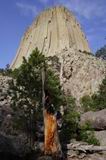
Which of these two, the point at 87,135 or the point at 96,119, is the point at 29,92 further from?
the point at 96,119

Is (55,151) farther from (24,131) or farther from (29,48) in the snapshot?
(29,48)

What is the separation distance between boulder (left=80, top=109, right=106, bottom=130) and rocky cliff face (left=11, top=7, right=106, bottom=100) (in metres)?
36.5

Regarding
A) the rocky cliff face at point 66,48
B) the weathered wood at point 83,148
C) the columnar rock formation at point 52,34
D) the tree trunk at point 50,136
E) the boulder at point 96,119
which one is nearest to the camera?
the tree trunk at point 50,136

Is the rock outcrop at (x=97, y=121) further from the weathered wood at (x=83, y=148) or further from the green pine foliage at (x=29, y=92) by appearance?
the weathered wood at (x=83, y=148)

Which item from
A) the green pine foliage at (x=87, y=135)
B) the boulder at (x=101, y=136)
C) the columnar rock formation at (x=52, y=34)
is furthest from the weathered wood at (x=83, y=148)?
the columnar rock formation at (x=52, y=34)

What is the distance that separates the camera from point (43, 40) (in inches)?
4341

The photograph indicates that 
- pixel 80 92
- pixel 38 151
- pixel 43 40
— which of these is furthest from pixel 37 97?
pixel 43 40

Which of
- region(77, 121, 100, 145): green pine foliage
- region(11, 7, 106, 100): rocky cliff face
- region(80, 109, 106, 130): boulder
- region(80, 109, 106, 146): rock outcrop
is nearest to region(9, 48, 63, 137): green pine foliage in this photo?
region(77, 121, 100, 145): green pine foliage

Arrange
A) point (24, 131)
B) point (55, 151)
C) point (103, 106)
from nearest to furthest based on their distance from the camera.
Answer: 1. point (55, 151)
2. point (24, 131)
3. point (103, 106)

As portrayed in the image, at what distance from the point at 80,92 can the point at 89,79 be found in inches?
162

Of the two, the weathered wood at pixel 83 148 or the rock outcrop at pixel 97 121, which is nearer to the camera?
the weathered wood at pixel 83 148

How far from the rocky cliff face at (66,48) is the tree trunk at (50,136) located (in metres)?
54.2

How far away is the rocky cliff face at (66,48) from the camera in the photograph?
289 ft

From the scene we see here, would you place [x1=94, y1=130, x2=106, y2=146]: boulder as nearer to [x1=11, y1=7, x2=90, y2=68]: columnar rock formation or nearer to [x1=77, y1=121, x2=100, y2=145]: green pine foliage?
[x1=77, y1=121, x2=100, y2=145]: green pine foliage
